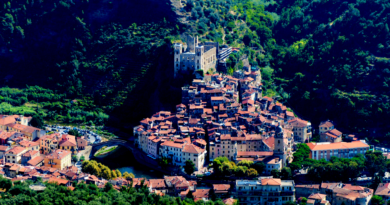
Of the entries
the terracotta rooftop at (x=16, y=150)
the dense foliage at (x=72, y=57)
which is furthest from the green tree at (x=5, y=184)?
the dense foliage at (x=72, y=57)

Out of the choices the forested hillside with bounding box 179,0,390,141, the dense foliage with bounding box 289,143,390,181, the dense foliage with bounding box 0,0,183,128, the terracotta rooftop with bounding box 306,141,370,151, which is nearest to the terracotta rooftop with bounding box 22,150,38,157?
the dense foliage with bounding box 0,0,183,128

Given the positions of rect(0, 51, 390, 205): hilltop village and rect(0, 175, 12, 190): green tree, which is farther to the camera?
rect(0, 51, 390, 205): hilltop village

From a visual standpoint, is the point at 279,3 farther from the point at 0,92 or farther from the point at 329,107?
the point at 0,92

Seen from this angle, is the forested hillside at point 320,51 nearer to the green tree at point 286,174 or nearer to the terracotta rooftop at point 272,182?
the green tree at point 286,174

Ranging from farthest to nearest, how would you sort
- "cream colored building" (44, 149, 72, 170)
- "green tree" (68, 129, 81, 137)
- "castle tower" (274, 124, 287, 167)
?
"green tree" (68, 129, 81, 137)
"cream colored building" (44, 149, 72, 170)
"castle tower" (274, 124, 287, 167)

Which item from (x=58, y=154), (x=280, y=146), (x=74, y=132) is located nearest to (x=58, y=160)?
(x=58, y=154)

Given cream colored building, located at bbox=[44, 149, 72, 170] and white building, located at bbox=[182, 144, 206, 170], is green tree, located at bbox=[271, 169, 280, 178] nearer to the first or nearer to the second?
white building, located at bbox=[182, 144, 206, 170]

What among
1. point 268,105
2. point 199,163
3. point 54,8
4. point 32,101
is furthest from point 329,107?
point 54,8

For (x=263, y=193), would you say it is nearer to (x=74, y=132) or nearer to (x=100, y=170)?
(x=100, y=170)
